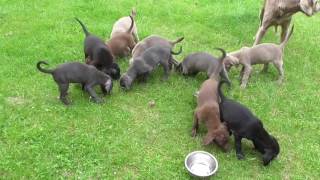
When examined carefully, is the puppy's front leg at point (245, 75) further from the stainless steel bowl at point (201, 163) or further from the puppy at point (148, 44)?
the stainless steel bowl at point (201, 163)

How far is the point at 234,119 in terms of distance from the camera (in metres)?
Answer: 6.54

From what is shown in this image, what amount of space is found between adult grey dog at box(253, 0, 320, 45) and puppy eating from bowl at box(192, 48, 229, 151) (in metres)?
2.33

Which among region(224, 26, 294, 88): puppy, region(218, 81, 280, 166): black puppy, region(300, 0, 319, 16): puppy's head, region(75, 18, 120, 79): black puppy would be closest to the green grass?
region(218, 81, 280, 166): black puppy

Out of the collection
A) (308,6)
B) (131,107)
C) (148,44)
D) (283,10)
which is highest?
(308,6)

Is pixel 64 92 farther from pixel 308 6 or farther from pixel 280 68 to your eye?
pixel 308 6

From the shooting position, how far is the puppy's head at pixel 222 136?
6488 mm

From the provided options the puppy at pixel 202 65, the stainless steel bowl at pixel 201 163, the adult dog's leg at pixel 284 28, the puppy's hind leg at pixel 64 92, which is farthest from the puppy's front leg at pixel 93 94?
the adult dog's leg at pixel 284 28

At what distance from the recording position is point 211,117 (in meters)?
6.67

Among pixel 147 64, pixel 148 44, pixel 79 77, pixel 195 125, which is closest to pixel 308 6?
pixel 148 44

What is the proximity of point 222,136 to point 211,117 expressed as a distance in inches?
13.7

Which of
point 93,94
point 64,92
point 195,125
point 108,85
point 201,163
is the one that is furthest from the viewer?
point 108,85

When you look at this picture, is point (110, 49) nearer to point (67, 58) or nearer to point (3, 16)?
point (67, 58)

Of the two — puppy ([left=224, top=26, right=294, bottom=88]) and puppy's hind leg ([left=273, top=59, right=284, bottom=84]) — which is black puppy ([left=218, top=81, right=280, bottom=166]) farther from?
puppy's hind leg ([left=273, top=59, right=284, bottom=84])

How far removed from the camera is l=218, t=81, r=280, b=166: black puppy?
642cm
